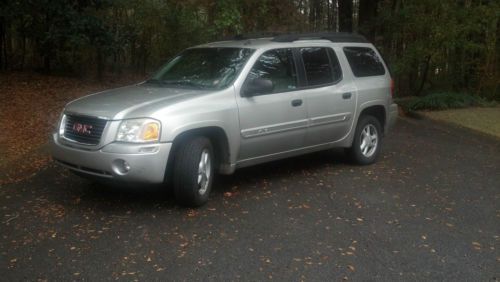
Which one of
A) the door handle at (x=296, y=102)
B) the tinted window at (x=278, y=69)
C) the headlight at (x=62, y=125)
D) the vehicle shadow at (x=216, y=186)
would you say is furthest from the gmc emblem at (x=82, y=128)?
the door handle at (x=296, y=102)

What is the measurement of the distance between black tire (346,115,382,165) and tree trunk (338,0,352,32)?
31.1 ft

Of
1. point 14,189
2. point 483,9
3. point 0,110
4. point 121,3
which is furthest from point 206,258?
point 483,9

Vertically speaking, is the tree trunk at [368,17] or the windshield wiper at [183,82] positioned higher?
the tree trunk at [368,17]

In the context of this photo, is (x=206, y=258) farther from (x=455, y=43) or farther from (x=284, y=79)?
(x=455, y=43)

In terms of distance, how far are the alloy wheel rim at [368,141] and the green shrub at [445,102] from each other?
21.9 ft

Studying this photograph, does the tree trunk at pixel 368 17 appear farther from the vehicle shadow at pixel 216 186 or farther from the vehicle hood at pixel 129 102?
the vehicle hood at pixel 129 102

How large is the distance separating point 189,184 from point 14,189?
7.48 feet

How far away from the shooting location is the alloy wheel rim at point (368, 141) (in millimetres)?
8047

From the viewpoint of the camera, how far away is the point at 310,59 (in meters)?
7.25

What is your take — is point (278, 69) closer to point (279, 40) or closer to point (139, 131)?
point (279, 40)

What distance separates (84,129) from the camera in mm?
5613

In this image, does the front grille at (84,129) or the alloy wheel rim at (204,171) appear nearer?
the front grille at (84,129)

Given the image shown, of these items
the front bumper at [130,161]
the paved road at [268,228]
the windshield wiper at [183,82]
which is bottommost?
the paved road at [268,228]

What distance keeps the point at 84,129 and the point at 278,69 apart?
2384 mm
